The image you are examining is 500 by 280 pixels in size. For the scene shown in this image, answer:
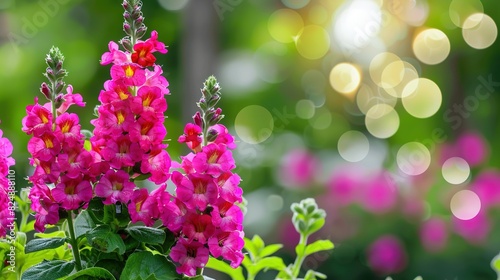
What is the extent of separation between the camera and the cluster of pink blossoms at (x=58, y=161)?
1.94 ft

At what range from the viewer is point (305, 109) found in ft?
9.62

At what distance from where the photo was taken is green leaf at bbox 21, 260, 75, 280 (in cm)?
59

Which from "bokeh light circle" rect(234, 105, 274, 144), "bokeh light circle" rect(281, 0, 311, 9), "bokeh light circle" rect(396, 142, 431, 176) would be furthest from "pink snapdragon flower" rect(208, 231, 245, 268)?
"bokeh light circle" rect(281, 0, 311, 9)

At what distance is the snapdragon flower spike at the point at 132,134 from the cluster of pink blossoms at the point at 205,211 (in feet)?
0.06

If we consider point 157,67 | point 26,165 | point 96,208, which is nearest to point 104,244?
point 96,208

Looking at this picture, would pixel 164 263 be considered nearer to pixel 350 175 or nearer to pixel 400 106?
pixel 350 175

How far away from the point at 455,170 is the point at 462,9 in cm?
79

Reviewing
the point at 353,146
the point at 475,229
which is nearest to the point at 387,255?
the point at 475,229

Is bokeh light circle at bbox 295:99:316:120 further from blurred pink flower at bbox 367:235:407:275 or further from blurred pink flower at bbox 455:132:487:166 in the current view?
blurred pink flower at bbox 367:235:407:275

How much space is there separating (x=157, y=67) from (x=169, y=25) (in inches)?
99.2

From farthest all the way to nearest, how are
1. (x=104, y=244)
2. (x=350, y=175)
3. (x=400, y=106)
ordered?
(x=400, y=106), (x=350, y=175), (x=104, y=244)

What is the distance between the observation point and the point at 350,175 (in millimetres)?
2330

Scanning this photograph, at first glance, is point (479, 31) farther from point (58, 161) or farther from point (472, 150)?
point (58, 161)

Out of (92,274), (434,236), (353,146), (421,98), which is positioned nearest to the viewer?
(92,274)
